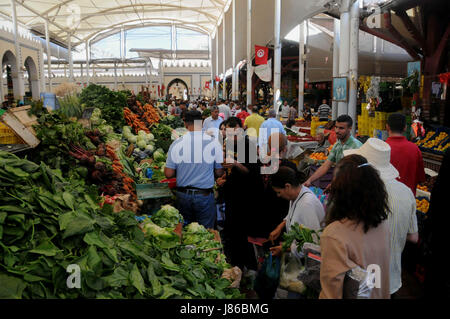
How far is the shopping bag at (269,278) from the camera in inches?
112

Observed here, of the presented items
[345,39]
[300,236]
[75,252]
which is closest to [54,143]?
[75,252]

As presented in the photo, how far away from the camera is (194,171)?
382 cm

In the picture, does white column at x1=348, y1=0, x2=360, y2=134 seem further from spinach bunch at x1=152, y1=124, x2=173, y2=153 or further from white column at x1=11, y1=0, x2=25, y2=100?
white column at x1=11, y1=0, x2=25, y2=100

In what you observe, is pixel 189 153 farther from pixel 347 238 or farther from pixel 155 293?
pixel 347 238

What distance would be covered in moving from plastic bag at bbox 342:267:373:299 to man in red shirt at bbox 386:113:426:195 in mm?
2136

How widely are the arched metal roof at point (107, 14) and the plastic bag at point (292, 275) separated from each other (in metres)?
24.6

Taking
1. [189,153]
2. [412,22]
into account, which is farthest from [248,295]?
[412,22]

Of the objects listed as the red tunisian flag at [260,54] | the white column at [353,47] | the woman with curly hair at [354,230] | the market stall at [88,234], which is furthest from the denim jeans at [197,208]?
the red tunisian flag at [260,54]

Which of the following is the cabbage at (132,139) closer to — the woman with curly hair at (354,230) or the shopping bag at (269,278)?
the shopping bag at (269,278)

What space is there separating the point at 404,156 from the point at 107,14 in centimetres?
3784

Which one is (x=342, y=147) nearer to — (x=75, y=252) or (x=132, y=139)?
(x=75, y=252)

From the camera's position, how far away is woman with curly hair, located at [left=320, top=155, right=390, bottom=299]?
5.76 ft

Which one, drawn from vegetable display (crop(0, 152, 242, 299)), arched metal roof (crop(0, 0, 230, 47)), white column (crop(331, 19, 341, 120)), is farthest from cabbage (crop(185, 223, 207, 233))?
arched metal roof (crop(0, 0, 230, 47))

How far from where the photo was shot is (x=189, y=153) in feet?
12.4
